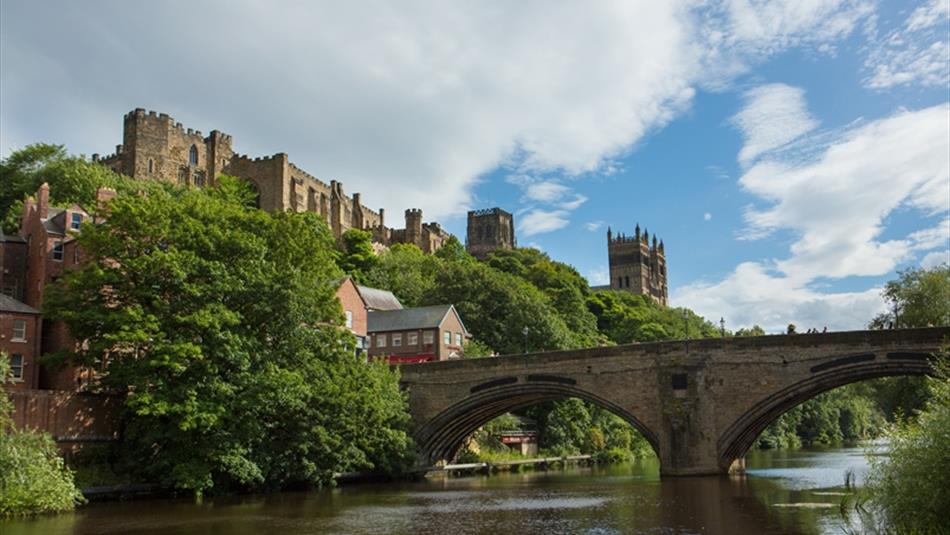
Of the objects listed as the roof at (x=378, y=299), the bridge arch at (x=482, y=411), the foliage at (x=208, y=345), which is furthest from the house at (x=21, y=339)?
the roof at (x=378, y=299)

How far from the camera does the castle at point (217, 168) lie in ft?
289

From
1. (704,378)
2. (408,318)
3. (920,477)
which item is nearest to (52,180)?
(408,318)

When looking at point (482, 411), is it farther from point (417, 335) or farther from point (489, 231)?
point (489, 231)

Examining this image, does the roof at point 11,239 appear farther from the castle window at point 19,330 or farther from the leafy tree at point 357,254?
the leafy tree at point 357,254

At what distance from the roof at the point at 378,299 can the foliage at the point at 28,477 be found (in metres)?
43.0

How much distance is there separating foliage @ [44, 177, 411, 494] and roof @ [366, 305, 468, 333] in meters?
23.4

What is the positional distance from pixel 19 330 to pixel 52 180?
3150 centimetres

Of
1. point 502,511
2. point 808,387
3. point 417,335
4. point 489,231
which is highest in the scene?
point 489,231

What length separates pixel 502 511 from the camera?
30094 mm

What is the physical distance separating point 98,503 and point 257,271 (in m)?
11.5

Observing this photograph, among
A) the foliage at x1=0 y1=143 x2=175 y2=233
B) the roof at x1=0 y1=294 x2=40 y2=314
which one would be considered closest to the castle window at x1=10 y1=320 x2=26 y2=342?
the roof at x1=0 y1=294 x2=40 y2=314

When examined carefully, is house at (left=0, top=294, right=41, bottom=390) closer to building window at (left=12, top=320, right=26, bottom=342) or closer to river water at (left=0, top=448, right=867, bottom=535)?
building window at (left=12, top=320, right=26, bottom=342)

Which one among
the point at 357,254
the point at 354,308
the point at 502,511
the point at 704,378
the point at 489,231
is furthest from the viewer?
the point at 489,231

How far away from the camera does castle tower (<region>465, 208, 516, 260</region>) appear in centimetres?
17225
